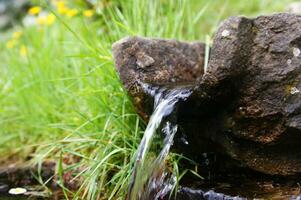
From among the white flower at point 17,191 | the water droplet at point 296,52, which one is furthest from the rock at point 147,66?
the white flower at point 17,191

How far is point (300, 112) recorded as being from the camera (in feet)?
6.97

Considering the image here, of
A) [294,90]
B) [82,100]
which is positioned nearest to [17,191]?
[82,100]

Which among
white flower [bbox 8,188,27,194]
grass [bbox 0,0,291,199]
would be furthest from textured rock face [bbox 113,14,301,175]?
white flower [bbox 8,188,27,194]

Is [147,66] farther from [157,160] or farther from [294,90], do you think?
[294,90]

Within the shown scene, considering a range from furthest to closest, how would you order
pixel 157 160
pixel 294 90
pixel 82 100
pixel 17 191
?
pixel 82 100
pixel 17 191
pixel 157 160
pixel 294 90

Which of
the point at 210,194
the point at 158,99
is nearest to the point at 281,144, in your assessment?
the point at 210,194

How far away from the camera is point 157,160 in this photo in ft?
7.98

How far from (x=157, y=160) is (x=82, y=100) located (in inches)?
38.4

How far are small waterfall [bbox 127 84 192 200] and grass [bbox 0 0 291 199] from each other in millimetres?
174

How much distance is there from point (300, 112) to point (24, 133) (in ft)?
7.24

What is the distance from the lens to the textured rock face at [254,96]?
2170mm

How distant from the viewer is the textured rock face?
2.17m

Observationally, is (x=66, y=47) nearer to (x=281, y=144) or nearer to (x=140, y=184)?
(x=140, y=184)

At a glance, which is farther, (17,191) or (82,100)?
(82,100)
